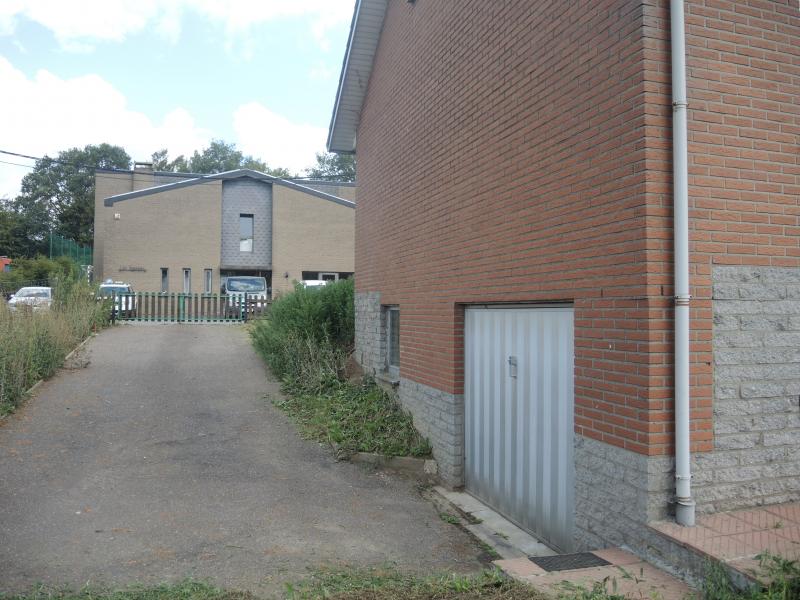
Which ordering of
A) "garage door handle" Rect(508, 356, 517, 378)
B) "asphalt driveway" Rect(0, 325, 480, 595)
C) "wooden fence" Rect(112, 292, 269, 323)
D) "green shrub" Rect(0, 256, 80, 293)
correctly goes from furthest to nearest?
"green shrub" Rect(0, 256, 80, 293), "wooden fence" Rect(112, 292, 269, 323), "garage door handle" Rect(508, 356, 517, 378), "asphalt driveway" Rect(0, 325, 480, 595)

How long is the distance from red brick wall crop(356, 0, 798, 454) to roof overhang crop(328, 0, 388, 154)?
57.8 inches

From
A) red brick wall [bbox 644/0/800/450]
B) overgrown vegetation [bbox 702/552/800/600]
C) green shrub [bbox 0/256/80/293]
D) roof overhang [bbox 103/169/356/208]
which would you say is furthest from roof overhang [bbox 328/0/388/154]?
green shrub [bbox 0/256/80/293]

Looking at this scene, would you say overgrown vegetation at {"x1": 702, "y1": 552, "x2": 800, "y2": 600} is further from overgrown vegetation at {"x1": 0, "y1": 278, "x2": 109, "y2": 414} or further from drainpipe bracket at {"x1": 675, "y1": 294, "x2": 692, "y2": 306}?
overgrown vegetation at {"x1": 0, "y1": 278, "x2": 109, "y2": 414}

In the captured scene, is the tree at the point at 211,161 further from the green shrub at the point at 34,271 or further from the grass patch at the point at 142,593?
the grass patch at the point at 142,593

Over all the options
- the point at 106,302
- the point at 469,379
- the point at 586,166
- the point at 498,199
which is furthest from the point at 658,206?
the point at 106,302

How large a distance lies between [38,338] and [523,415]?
980 centimetres

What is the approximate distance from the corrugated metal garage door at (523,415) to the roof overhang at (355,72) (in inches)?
237

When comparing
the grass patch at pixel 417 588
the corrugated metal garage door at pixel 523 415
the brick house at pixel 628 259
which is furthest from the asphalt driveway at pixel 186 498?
the brick house at pixel 628 259

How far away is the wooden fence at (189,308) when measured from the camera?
70.6ft

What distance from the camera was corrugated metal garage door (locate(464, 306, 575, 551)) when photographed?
5.66 meters

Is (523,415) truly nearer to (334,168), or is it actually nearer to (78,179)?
(334,168)

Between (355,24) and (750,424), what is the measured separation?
902 cm

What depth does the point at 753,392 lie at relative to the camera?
4715mm

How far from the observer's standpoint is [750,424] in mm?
4691
